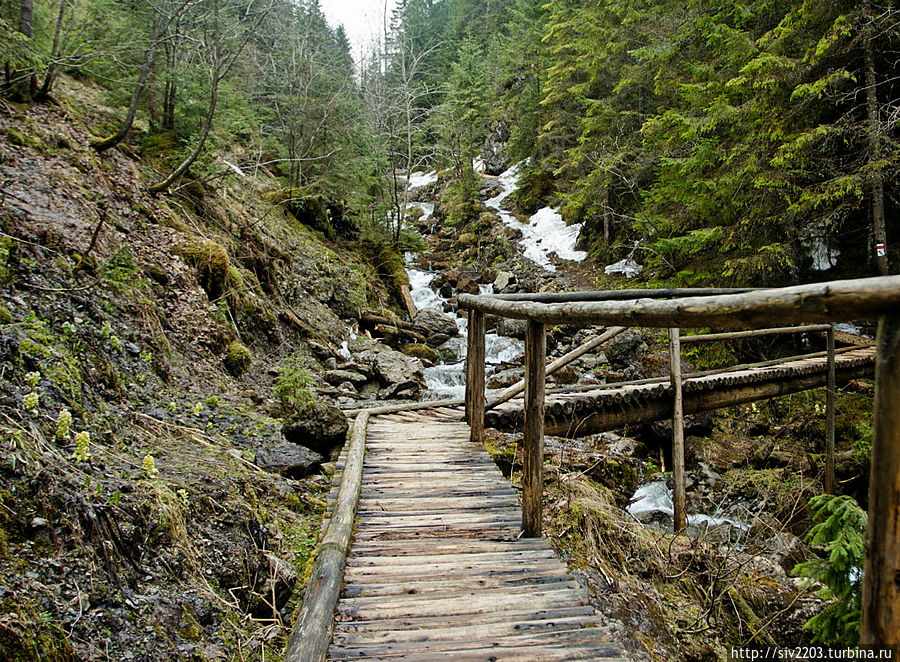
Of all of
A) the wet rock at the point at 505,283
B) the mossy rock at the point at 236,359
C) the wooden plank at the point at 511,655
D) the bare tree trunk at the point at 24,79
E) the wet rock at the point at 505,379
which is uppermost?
the bare tree trunk at the point at 24,79

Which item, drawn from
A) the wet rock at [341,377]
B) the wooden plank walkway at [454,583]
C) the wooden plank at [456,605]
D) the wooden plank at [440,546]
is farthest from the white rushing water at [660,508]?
the wet rock at [341,377]

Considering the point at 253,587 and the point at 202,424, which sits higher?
the point at 202,424

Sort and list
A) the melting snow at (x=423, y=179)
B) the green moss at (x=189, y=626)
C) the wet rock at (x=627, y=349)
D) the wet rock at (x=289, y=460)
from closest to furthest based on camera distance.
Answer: the green moss at (x=189, y=626) < the wet rock at (x=289, y=460) < the wet rock at (x=627, y=349) < the melting snow at (x=423, y=179)

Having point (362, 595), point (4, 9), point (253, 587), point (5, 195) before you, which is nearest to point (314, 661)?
point (362, 595)

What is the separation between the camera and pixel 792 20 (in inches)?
384

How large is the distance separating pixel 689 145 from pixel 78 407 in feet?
53.3

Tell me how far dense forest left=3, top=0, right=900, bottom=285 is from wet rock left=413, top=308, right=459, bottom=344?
553 cm

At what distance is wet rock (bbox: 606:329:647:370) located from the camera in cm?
1211

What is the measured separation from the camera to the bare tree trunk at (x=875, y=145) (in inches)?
353

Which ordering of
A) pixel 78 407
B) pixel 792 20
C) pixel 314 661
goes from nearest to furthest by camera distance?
pixel 314 661 < pixel 78 407 < pixel 792 20

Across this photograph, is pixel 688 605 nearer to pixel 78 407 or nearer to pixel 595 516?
pixel 595 516

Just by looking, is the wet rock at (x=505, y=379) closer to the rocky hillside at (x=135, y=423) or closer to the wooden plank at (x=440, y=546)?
the rocky hillside at (x=135, y=423)

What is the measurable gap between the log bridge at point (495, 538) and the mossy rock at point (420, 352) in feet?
29.0

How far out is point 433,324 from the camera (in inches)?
640
